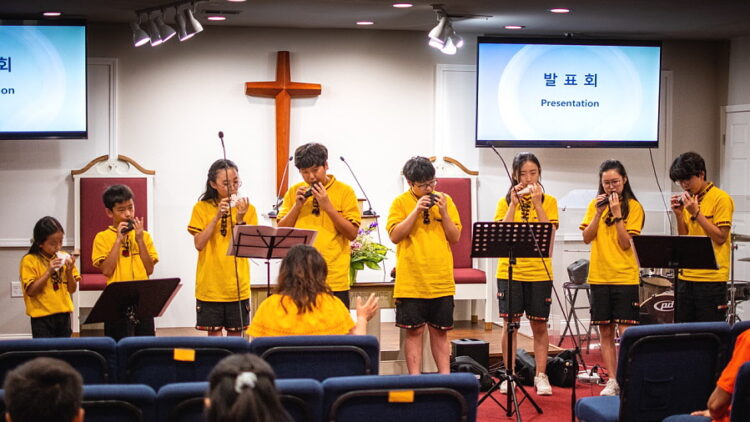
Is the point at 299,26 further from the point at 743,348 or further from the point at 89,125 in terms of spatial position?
the point at 743,348

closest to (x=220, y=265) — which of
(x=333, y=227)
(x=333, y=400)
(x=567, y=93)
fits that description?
(x=333, y=227)

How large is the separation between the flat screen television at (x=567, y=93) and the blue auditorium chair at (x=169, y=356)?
4651mm

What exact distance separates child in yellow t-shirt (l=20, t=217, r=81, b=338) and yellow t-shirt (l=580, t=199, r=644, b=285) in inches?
126

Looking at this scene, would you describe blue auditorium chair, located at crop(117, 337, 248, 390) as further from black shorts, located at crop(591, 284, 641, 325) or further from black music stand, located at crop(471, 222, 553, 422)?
black shorts, located at crop(591, 284, 641, 325)

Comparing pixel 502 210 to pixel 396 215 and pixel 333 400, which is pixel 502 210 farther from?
pixel 333 400

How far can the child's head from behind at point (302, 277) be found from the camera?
3.81 m

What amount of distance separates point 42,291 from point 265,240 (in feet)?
4.71

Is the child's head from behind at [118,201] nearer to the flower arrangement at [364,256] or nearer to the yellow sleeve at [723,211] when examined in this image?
the flower arrangement at [364,256]

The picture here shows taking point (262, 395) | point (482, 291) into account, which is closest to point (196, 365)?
point (262, 395)

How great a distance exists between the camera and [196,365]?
3645 mm

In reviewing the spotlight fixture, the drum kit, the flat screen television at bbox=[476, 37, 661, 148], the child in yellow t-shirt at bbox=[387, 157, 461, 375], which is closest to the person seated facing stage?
the child in yellow t-shirt at bbox=[387, 157, 461, 375]

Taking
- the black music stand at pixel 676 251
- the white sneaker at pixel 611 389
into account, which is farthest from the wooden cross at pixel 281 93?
the black music stand at pixel 676 251

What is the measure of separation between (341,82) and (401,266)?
10.3ft

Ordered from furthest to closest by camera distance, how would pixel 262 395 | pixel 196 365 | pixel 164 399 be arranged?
pixel 196 365 → pixel 164 399 → pixel 262 395
